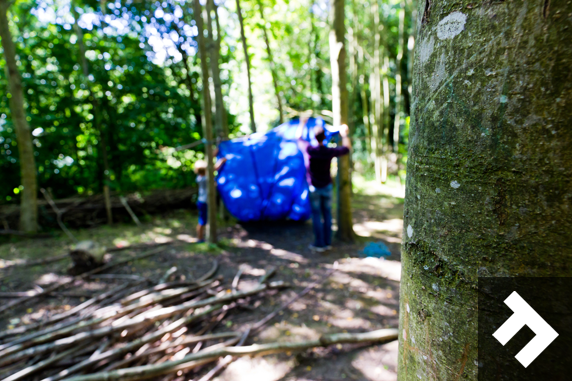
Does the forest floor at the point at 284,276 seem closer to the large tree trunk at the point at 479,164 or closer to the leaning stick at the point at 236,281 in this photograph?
the leaning stick at the point at 236,281

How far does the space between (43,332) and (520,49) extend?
367 centimetres

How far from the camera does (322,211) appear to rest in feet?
16.9

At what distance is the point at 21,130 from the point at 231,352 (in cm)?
615

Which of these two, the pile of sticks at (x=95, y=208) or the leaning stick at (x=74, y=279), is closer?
the leaning stick at (x=74, y=279)

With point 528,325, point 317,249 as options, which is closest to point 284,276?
point 317,249

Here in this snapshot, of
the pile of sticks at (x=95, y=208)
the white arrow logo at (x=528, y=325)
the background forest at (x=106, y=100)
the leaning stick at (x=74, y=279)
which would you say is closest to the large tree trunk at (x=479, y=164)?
the white arrow logo at (x=528, y=325)

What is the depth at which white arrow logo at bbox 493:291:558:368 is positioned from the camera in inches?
17.7

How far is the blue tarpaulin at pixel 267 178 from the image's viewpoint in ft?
18.1

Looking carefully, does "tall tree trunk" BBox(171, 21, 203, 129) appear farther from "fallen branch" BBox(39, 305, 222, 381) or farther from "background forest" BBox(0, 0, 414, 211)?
"fallen branch" BBox(39, 305, 222, 381)

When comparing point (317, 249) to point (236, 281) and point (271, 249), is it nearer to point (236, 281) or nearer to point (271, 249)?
point (271, 249)

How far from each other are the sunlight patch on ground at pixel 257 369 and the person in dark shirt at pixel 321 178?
2.64 m

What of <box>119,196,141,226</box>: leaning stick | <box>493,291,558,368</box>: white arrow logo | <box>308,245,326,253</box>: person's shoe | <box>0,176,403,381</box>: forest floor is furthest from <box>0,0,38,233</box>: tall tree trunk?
<box>493,291,558,368</box>: white arrow logo

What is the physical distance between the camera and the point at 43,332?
2.86 metres

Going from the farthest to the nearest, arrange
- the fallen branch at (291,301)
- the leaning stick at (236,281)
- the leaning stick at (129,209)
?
the leaning stick at (129,209) → the leaning stick at (236,281) → the fallen branch at (291,301)
